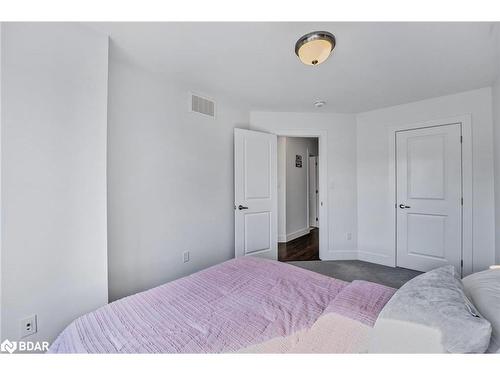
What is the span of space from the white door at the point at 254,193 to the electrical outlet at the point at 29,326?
6.42ft

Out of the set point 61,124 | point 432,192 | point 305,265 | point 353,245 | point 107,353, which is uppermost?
point 61,124

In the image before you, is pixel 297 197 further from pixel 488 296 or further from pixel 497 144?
pixel 488 296

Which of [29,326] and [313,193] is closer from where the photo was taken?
[29,326]

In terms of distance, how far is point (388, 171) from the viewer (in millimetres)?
3180

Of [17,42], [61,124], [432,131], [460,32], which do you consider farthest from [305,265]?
[17,42]

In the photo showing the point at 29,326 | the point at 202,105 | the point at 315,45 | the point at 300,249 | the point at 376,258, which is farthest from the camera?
the point at 300,249

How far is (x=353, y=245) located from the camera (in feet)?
11.3

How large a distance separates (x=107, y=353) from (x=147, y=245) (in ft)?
4.44

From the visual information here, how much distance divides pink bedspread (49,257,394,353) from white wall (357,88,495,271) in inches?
90.7

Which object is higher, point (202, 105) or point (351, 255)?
point (202, 105)

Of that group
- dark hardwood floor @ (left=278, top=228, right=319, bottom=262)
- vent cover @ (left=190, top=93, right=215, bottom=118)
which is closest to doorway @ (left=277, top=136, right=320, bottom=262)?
dark hardwood floor @ (left=278, top=228, right=319, bottom=262)

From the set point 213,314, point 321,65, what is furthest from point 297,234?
point 213,314

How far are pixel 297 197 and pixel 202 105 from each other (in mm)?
3154
